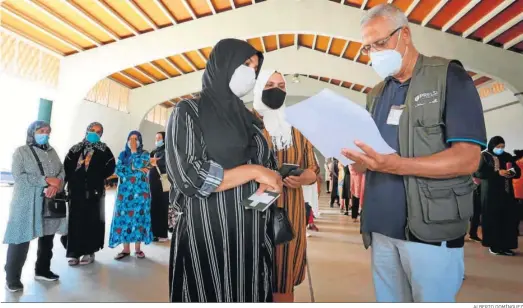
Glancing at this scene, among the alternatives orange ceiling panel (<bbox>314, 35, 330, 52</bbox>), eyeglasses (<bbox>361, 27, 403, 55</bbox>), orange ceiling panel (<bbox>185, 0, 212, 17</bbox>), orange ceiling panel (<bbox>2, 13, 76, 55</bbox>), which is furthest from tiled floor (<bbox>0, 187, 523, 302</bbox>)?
orange ceiling panel (<bbox>314, 35, 330, 52</bbox>)

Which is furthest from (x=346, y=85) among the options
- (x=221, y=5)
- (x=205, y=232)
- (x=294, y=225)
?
(x=205, y=232)

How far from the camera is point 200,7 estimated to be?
527cm

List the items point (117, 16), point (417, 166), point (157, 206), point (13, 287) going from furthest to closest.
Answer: point (117, 16) < point (157, 206) < point (13, 287) < point (417, 166)

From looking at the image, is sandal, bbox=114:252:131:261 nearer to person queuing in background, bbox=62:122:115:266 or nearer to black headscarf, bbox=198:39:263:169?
person queuing in background, bbox=62:122:115:266

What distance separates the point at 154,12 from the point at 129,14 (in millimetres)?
378

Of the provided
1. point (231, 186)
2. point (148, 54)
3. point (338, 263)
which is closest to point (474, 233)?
point (338, 263)

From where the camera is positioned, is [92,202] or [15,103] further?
[92,202]

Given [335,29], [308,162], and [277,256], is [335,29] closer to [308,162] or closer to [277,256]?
[308,162]

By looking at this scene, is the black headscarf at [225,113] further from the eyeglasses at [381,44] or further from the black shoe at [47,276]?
the black shoe at [47,276]

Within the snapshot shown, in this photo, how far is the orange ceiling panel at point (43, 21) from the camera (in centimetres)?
392

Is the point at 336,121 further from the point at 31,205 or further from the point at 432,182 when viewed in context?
the point at 31,205

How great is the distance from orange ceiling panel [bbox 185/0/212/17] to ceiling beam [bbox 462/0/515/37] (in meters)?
3.82

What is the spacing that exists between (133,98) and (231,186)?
27.0 ft

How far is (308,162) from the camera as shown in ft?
5.11
